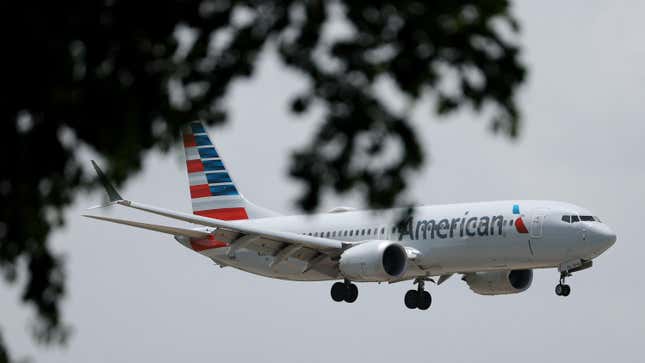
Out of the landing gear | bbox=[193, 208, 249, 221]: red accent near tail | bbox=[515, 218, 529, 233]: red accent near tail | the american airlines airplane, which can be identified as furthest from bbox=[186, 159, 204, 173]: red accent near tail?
bbox=[515, 218, 529, 233]: red accent near tail

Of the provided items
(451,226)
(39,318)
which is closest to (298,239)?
(451,226)

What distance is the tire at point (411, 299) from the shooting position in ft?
181

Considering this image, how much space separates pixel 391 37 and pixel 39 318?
3.80m

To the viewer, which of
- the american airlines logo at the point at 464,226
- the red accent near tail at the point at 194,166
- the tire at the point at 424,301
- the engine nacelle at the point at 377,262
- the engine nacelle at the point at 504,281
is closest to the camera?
the american airlines logo at the point at 464,226

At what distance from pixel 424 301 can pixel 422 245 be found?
4.82 metres

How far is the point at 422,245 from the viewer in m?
51.0

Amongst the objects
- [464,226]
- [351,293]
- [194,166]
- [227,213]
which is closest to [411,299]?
[351,293]

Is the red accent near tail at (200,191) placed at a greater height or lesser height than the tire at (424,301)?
greater

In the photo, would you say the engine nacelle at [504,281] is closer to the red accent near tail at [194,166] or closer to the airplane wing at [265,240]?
the airplane wing at [265,240]

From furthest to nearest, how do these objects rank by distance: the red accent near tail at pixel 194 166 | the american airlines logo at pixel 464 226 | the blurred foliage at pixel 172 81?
the red accent near tail at pixel 194 166 < the american airlines logo at pixel 464 226 < the blurred foliage at pixel 172 81

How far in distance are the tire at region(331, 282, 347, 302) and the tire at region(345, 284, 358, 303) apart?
0.47 feet

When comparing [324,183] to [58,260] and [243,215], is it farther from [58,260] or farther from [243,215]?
[243,215]

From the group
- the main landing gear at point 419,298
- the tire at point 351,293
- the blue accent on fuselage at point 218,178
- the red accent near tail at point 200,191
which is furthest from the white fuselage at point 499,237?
the red accent near tail at point 200,191

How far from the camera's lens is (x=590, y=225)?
160 ft
